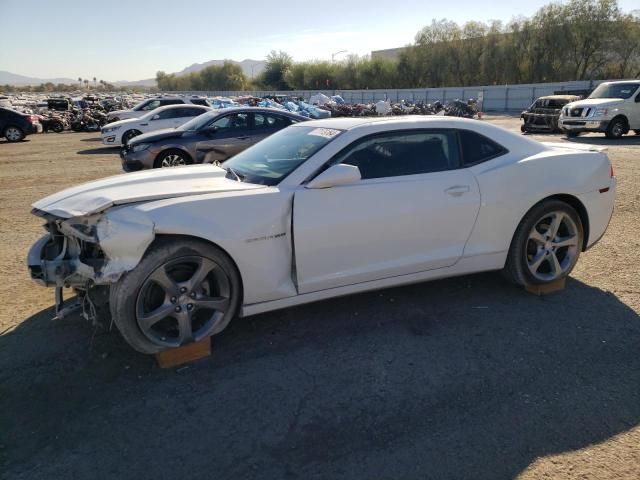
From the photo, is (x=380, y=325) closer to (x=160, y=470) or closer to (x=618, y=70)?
(x=160, y=470)

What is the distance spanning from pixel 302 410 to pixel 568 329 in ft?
7.30

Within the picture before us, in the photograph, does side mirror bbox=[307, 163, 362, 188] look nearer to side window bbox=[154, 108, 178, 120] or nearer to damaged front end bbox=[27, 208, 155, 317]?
damaged front end bbox=[27, 208, 155, 317]

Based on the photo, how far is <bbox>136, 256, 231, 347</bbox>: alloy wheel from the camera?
9.98 ft

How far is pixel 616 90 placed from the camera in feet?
56.7

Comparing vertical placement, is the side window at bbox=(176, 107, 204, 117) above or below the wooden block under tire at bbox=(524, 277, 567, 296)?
above

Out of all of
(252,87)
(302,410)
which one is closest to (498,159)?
(302,410)

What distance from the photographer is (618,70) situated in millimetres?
50156

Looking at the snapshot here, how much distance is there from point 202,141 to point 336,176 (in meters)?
6.91

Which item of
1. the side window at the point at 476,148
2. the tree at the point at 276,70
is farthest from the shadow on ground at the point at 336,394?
the tree at the point at 276,70

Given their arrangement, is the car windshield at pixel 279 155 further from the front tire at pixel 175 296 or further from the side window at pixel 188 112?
the side window at pixel 188 112

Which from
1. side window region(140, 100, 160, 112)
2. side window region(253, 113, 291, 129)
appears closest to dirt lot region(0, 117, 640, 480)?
side window region(253, 113, 291, 129)

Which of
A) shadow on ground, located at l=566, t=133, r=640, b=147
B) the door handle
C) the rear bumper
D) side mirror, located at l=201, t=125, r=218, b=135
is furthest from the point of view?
shadow on ground, located at l=566, t=133, r=640, b=147

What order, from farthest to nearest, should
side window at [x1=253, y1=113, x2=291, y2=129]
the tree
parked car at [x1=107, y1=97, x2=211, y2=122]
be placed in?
the tree → parked car at [x1=107, y1=97, x2=211, y2=122] → side window at [x1=253, y1=113, x2=291, y2=129]

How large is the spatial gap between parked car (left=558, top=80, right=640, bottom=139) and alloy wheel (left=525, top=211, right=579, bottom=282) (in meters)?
15.0
